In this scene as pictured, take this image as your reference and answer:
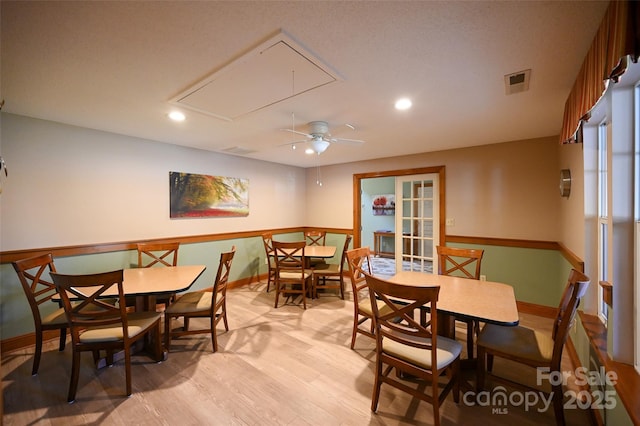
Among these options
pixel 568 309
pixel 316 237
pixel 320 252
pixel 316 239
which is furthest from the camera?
pixel 316 237

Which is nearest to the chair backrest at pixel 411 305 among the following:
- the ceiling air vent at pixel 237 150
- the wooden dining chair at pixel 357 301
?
the wooden dining chair at pixel 357 301

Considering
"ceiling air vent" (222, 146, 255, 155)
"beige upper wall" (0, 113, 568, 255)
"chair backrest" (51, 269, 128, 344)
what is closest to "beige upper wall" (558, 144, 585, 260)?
"beige upper wall" (0, 113, 568, 255)

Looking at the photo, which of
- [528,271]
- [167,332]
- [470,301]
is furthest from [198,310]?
[528,271]

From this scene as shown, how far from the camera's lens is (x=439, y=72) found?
1775 mm

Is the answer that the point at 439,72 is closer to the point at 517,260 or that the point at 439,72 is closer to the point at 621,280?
the point at 621,280

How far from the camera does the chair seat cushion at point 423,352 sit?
1.61 metres

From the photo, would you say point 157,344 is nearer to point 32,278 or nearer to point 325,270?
point 32,278

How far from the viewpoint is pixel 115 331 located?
198 centimetres

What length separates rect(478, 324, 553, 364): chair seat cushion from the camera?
1.68 metres

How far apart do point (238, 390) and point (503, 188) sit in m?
4.09

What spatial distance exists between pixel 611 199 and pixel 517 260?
8.25 ft

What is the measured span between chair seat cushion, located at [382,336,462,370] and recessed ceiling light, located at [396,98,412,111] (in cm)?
191

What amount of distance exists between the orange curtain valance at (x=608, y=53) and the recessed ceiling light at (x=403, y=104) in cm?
110

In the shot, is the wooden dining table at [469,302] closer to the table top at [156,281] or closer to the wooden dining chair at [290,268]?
the wooden dining chair at [290,268]
